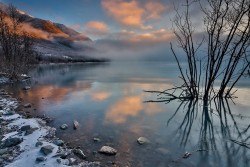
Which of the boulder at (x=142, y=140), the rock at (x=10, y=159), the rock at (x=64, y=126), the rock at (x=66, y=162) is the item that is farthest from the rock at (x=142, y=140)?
the rock at (x=10, y=159)

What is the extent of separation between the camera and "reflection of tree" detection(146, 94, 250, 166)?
848cm

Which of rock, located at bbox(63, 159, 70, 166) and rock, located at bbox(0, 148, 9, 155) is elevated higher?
rock, located at bbox(0, 148, 9, 155)

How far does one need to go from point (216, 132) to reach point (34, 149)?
26.7 ft

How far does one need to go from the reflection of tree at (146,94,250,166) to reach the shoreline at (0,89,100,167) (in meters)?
4.40

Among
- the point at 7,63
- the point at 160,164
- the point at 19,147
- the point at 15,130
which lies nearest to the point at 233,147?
the point at 160,164

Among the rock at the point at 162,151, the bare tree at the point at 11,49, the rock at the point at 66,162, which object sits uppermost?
the bare tree at the point at 11,49

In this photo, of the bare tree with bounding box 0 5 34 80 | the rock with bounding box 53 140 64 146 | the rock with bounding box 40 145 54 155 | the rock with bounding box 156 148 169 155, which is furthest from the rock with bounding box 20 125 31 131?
the bare tree with bounding box 0 5 34 80

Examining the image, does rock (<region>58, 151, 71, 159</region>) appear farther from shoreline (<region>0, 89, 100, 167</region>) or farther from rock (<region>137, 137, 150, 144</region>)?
rock (<region>137, 137, 150, 144</region>)

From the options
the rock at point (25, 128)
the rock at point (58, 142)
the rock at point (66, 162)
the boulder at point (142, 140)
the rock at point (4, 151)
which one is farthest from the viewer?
the rock at point (25, 128)

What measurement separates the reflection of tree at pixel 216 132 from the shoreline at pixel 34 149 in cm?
440

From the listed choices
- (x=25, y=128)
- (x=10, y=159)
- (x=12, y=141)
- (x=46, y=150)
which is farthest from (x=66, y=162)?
(x=25, y=128)

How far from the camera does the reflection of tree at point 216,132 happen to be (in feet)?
27.8

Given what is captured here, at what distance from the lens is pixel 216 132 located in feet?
37.3

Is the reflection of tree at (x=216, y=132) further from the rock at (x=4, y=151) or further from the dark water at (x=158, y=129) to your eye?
the rock at (x=4, y=151)
